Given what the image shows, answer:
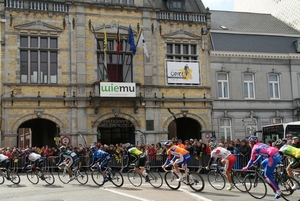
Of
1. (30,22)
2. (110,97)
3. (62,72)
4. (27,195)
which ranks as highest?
(30,22)

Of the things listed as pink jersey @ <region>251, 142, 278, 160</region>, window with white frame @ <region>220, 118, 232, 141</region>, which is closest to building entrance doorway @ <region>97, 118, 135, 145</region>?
window with white frame @ <region>220, 118, 232, 141</region>

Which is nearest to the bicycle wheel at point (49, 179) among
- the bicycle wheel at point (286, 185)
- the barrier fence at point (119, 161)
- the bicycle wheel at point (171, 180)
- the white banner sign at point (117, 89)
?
the barrier fence at point (119, 161)

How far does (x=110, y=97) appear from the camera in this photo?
84.1 ft

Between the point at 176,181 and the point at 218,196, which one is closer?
the point at 218,196

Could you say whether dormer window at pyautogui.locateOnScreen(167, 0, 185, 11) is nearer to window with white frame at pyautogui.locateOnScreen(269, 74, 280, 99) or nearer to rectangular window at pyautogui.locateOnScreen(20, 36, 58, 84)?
window with white frame at pyautogui.locateOnScreen(269, 74, 280, 99)

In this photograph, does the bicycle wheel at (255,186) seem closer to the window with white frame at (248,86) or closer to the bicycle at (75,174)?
the bicycle at (75,174)

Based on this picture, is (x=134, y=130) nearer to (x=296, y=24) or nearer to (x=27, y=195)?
(x=27, y=195)

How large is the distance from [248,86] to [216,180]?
55.7ft

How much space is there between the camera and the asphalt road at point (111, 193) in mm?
12367

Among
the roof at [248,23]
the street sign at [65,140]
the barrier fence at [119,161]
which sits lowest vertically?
the barrier fence at [119,161]

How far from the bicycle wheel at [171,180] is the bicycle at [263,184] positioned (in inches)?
99.2

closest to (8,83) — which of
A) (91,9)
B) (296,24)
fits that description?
(91,9)

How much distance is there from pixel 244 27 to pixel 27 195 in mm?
24459

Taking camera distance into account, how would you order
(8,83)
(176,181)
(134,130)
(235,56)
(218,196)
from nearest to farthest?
(218,196)
(176,181)
(8,83)
(134,130)
(235,56)
